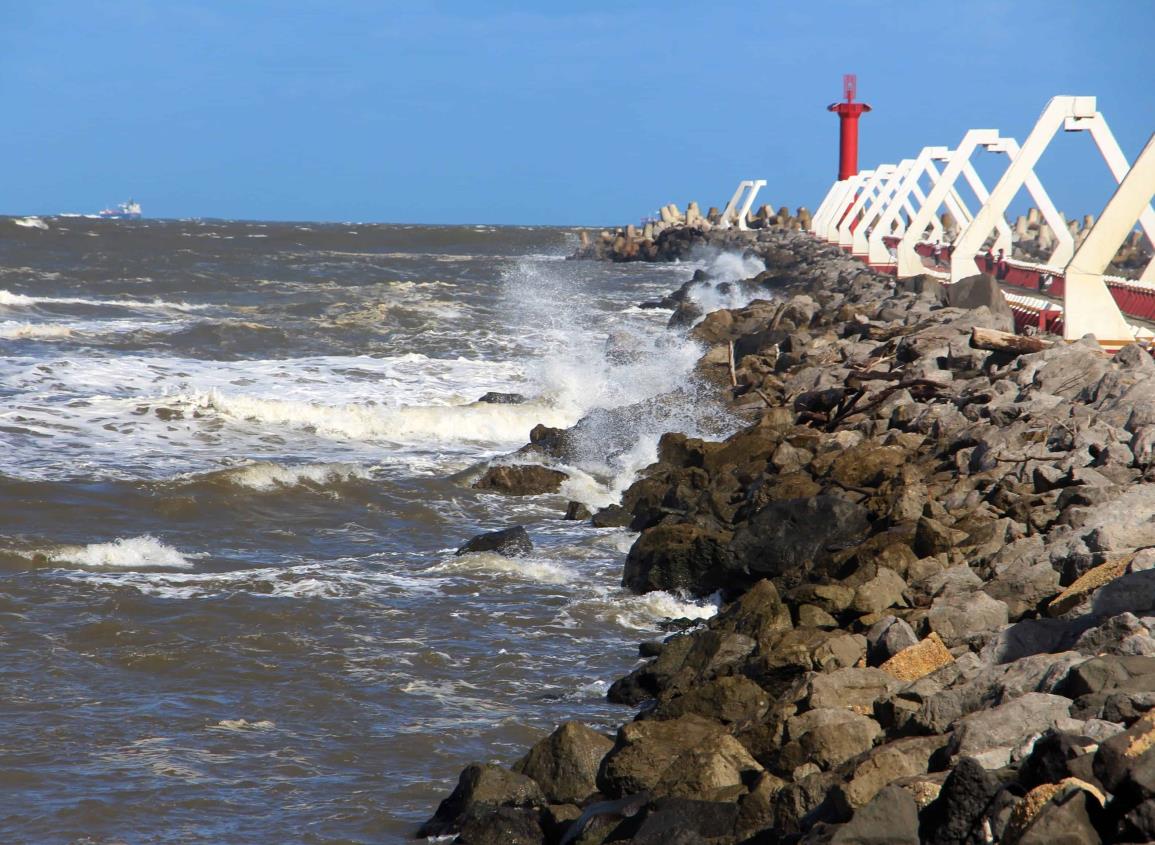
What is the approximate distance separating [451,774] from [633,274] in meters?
45.6

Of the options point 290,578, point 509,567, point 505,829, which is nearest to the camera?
point 505,829

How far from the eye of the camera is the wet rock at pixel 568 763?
564 cm

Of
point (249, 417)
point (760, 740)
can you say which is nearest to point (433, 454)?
point (249, 417)

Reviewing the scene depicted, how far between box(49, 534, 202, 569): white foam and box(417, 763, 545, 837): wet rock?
210 inches

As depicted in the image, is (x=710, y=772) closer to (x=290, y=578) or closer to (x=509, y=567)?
(x=509, y=567)

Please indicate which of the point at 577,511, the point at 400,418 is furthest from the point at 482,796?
the point at 400,418

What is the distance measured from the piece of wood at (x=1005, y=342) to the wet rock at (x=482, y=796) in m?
7.92

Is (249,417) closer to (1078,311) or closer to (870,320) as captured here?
(870,320)

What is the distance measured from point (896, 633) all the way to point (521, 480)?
7.59 m

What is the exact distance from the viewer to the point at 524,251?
241 feet

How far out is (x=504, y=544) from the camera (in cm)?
1059

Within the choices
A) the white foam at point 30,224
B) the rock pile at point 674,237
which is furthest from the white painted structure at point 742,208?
the white foam at point 30,224

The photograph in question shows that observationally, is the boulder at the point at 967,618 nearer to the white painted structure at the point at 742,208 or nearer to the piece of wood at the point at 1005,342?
the piece of wood at the point at 1005,342

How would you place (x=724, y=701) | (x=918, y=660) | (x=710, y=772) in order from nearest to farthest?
(x=710, y=772) < (x=918, y=660) < (x=724, y=701)
